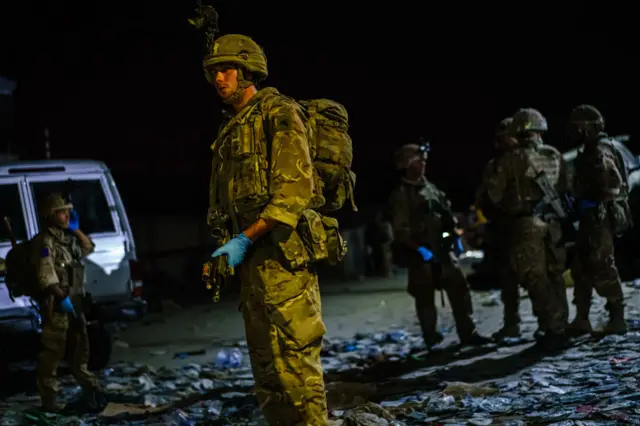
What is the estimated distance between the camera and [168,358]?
962 cm

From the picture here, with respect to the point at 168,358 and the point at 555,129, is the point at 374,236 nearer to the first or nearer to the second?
the point at 555,129

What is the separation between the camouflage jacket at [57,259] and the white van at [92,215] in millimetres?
1591

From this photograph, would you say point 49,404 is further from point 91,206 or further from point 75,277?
point 91,206

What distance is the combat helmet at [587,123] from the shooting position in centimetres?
823

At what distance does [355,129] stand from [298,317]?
2520cm

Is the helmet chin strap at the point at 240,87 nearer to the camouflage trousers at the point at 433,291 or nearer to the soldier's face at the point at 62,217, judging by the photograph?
the soldier's face at the point at 62,217

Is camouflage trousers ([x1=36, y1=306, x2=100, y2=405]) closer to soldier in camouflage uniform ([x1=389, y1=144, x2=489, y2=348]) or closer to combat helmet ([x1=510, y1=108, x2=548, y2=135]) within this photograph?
soldier in camouflage uniform ([x1=389, y1=144, x2=489, y2=348])

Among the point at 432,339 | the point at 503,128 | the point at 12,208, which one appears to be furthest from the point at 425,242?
the point at 12,208

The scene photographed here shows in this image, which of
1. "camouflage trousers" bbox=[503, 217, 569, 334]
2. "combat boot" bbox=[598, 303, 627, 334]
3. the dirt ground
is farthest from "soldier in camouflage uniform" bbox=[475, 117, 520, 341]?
"combat boot" bbox=[598, 303, 627, 334]

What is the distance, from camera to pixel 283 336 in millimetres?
4121

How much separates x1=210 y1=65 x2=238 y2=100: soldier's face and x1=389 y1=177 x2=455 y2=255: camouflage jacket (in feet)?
14.3

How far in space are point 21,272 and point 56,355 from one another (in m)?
0.76

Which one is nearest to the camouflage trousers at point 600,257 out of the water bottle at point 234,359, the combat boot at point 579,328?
the combat boot at point 579,328

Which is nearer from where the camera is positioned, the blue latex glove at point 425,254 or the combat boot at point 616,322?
the combat boot at point 616,322
